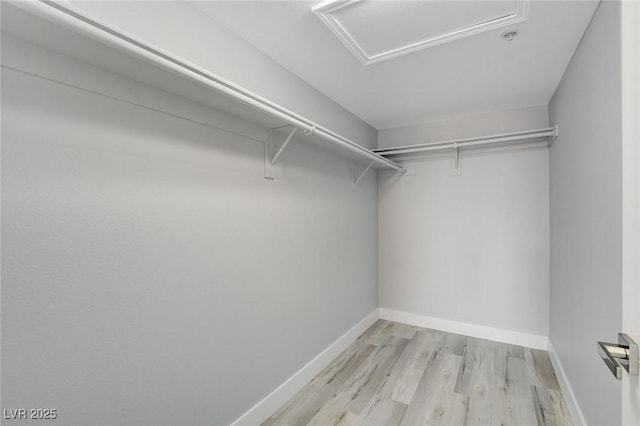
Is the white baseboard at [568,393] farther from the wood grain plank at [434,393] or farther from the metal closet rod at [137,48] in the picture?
the metal closet rod at [137,48]

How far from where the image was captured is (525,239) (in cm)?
266

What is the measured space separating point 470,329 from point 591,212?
1.94 metres

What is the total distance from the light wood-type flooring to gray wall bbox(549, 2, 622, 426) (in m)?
0.32

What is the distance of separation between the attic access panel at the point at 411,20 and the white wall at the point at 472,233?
5.08 ft

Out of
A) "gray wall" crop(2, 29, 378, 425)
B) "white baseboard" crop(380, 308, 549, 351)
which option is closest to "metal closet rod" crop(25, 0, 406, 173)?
"gray wall" crop(2, 29, 378, 425)

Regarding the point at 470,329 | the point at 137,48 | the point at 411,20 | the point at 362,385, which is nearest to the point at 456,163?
the point at 470,329

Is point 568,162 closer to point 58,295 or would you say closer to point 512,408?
point 512,408

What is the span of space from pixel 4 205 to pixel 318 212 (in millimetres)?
1710

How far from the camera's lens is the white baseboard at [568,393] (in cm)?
162

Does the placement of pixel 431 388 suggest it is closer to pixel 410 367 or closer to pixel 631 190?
pixel 410 367

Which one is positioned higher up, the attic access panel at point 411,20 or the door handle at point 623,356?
the attic access panel at point 411,20

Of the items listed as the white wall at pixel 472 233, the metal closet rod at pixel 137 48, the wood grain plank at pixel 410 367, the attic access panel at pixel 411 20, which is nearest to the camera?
the metal closet rod at pixel 137 48

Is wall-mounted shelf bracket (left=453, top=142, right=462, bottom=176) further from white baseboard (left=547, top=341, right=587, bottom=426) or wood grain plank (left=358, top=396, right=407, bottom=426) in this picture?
wood grain plank (left=358, top=396, right=407, bottom=426)

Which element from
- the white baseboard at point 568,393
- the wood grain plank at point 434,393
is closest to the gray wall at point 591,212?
the white baseboard at point 568,393
